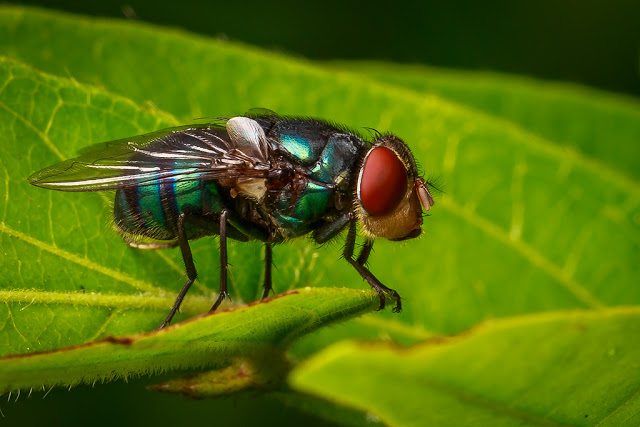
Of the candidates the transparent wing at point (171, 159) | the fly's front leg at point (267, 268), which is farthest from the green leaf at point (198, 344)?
the transparent wing at point (171, 159)

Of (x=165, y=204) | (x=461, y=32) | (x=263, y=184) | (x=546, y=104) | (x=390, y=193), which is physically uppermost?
(x=461, y=32)

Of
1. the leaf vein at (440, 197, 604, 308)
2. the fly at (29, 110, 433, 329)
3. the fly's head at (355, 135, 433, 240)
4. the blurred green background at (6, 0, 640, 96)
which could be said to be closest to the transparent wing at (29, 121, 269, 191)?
the fly at (29, 110, 433, 329)

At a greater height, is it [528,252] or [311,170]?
[311,170]

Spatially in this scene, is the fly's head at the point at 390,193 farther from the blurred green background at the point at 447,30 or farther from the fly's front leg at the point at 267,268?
the blurred green background at the point at 447,30

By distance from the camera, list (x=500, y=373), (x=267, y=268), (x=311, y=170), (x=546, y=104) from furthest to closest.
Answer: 1. (x=546, y=104)
2. (x=311, y=170)
3. (x=267, y=268)
4. (x=500, y=373)

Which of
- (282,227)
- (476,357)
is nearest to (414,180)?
(282,227)

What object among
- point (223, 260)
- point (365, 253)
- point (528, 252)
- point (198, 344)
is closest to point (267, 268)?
point (223, 260)

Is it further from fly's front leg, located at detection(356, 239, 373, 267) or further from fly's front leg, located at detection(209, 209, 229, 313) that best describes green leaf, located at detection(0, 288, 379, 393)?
fly's front leg, located at detection(356, 239, 373, 267)

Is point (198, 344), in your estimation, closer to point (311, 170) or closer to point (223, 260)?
point (223, 260)
